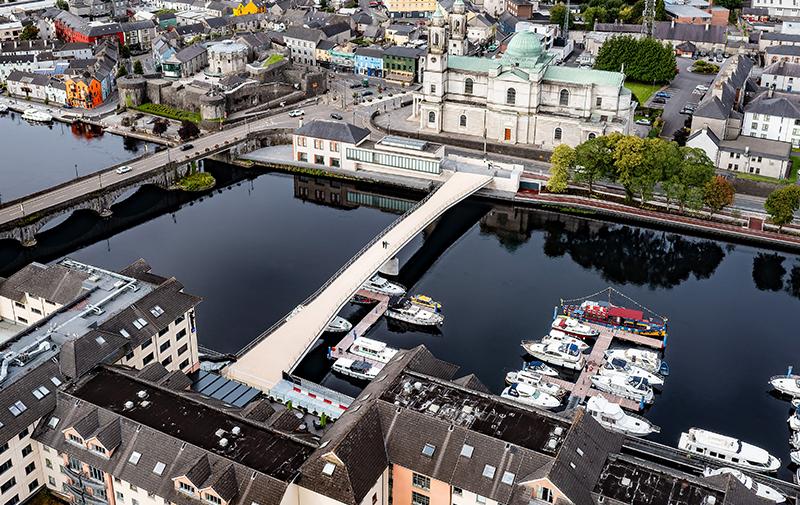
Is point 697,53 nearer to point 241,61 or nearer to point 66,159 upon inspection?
point 241,61

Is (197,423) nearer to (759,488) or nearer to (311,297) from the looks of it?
(311,297)

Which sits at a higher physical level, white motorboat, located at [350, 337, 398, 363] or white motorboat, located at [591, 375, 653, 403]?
white motorboat, located at [350, 337, 398, 363]

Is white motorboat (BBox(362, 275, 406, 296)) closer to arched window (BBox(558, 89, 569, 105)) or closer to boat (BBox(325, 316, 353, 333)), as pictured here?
boat (BBox(325, 316, 353, 333))

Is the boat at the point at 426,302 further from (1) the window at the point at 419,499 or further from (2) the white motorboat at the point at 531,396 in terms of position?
(1) the window at the point at 419,499

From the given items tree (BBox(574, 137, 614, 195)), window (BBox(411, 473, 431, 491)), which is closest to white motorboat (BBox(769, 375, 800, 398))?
window (BBox(411, 473, 431, 491))

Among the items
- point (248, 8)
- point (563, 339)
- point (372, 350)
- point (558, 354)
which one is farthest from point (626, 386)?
point (248, 8)

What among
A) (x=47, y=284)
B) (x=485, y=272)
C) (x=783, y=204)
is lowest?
(x=485, y=272)
